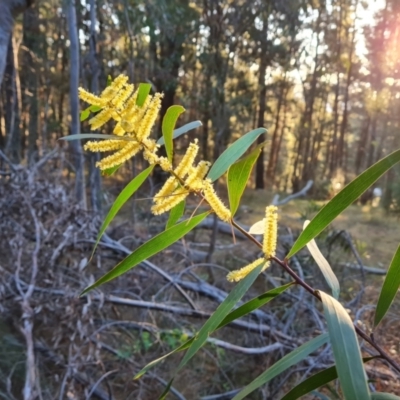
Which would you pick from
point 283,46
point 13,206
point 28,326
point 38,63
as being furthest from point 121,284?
point 38,63

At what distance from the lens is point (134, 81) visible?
6715mm

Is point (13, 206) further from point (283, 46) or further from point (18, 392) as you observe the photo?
point (283, 46)

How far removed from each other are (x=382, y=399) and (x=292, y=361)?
107mm

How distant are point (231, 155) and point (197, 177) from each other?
0.25 feet

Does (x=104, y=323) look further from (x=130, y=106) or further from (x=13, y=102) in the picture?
(x=13, y=102)

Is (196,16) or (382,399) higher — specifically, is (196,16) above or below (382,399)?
above

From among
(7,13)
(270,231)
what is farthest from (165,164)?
(7,13)

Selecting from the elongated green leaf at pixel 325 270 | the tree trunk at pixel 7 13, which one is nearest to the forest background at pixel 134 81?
the tree trunk at pixel 7 13

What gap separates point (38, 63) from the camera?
9.15 meters

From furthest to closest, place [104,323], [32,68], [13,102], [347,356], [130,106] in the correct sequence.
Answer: [32,68] < [13,102] < [104,323] < [130,106] < [347,356]

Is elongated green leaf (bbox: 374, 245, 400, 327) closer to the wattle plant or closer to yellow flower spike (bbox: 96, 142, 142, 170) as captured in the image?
the wattle plant

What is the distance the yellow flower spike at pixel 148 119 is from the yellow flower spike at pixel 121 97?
0.09 ft

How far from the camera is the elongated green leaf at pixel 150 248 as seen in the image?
46 cm

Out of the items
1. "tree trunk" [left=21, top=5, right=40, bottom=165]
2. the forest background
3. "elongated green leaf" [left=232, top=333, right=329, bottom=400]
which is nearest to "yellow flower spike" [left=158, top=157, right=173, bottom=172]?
"elongated green leaf" [left=232, top=333, right=329, bottom=400]
